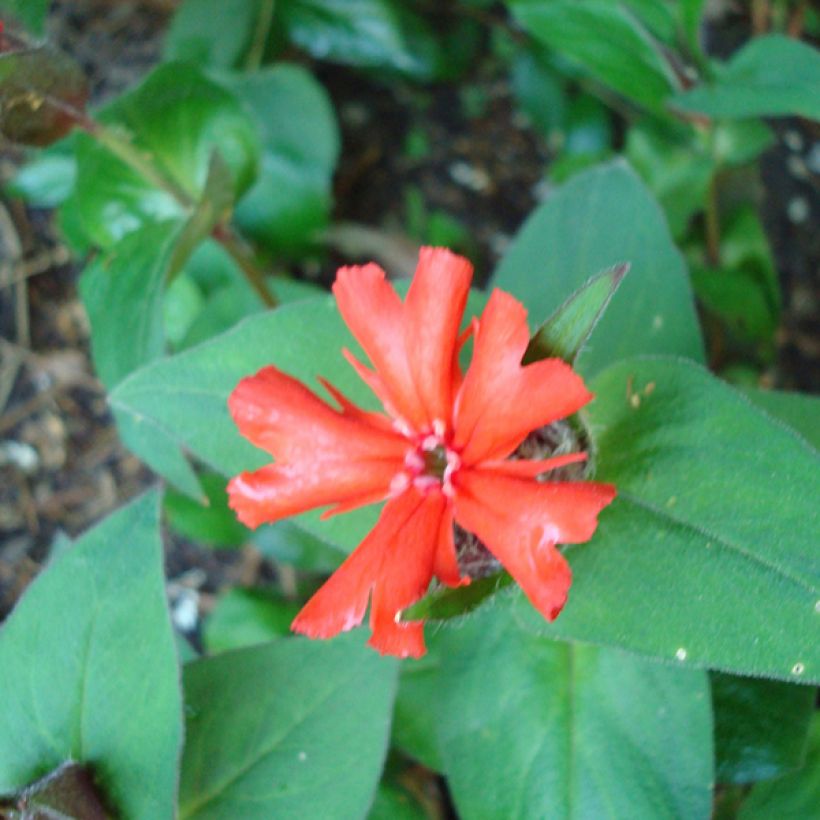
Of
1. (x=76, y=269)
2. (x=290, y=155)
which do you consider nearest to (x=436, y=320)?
(x=290, y=155)

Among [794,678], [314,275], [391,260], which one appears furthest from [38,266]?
[794,678]

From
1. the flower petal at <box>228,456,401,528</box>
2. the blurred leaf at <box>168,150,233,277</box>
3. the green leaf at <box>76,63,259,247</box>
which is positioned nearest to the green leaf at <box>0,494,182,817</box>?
the flower petal at <box>228,456,401,528</box>

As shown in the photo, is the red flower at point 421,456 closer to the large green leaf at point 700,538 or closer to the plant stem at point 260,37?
the large green leaf at point 700,538

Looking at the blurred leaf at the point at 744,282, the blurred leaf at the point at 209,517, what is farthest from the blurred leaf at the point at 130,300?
the blurred leaf at the point at 744,282

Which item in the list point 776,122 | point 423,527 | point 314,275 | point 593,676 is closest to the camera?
point 423,527

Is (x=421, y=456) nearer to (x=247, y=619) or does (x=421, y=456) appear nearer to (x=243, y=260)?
(x=243, y=260)

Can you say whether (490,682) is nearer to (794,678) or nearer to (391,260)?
(794,678)
